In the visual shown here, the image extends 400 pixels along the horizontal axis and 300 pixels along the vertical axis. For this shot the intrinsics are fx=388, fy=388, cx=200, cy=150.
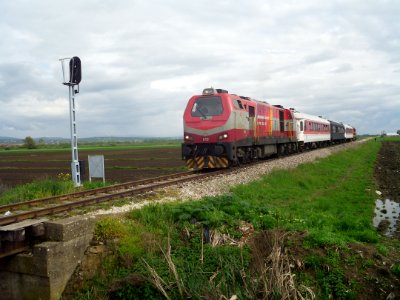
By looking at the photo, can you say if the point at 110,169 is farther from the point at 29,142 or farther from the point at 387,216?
the point at 29,142

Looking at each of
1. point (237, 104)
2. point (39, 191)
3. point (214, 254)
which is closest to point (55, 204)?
point (39, 191)

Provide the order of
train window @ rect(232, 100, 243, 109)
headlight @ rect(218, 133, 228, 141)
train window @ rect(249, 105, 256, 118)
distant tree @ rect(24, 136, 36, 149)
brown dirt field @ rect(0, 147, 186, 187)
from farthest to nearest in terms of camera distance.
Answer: distant tree @ rect(24, 136, 36, 149), brown dirt field @ rect(0, 147, 186, 187), train window @ rect(249, 105, 256, 118), train window @ rect(232, 100, 243, 109), headlight @ rect(218, 133, 228, 141)

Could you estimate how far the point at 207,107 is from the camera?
57.5 ft

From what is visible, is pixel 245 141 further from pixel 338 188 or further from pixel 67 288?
pixel 67 288

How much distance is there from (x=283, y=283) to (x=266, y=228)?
8.23 ft

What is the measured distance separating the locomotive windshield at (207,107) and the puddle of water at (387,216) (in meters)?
7.43

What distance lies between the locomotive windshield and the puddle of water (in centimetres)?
743

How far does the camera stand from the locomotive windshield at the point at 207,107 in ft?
56.5

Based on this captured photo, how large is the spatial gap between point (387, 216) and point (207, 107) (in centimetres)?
862

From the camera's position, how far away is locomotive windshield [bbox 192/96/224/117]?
56.5 ft

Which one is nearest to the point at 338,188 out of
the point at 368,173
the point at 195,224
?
the point at 368,173

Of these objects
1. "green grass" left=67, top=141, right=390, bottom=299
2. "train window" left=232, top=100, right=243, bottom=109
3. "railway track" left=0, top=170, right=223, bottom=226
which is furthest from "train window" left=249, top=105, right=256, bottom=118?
"green grass" left=67, top=141, right=390, bottom=299

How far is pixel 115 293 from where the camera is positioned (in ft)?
21.8

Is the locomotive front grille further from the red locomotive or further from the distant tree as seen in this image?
the distant tree
